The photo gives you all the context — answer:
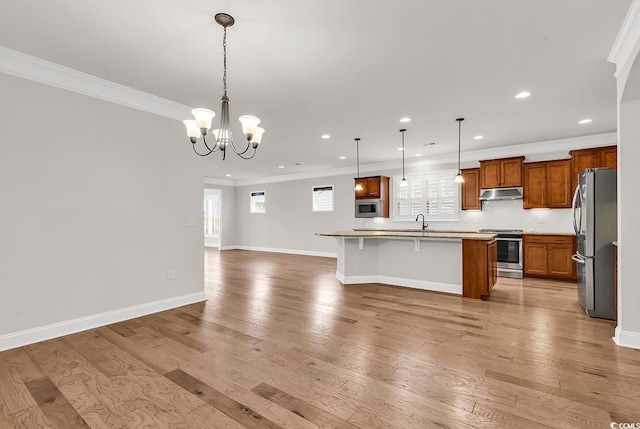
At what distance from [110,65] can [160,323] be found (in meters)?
2.75

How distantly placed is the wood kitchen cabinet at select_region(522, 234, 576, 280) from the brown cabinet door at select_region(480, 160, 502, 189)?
4.04ft

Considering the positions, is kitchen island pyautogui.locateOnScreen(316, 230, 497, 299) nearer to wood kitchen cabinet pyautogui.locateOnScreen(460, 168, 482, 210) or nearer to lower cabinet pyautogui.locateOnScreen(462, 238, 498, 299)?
lower cabinet pyautogui.locateOnScreen(462, 238, 498, 299)

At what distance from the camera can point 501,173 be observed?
245 inches

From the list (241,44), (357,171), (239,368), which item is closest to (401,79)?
(241,44)

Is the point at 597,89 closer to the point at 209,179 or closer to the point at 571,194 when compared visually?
the point at 571,194

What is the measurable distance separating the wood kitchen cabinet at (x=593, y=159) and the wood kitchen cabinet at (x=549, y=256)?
1085 mm

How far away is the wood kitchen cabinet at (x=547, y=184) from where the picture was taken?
5681mm

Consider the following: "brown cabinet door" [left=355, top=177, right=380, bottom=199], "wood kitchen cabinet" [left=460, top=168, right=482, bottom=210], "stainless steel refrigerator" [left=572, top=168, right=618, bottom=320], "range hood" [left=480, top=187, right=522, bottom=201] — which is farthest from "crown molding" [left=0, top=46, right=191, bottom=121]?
"range hood" [left=480, top=187, right=522, bottom=201]

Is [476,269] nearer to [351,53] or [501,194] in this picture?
[501,194]

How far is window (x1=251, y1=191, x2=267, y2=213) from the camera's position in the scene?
10.8m

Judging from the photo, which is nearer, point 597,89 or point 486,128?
point 597,89

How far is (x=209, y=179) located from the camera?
10.8 metres

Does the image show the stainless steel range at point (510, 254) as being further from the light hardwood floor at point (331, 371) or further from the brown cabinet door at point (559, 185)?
the light hardwood floor at point (331, 371)

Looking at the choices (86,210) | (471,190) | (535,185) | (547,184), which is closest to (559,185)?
(547,184)
